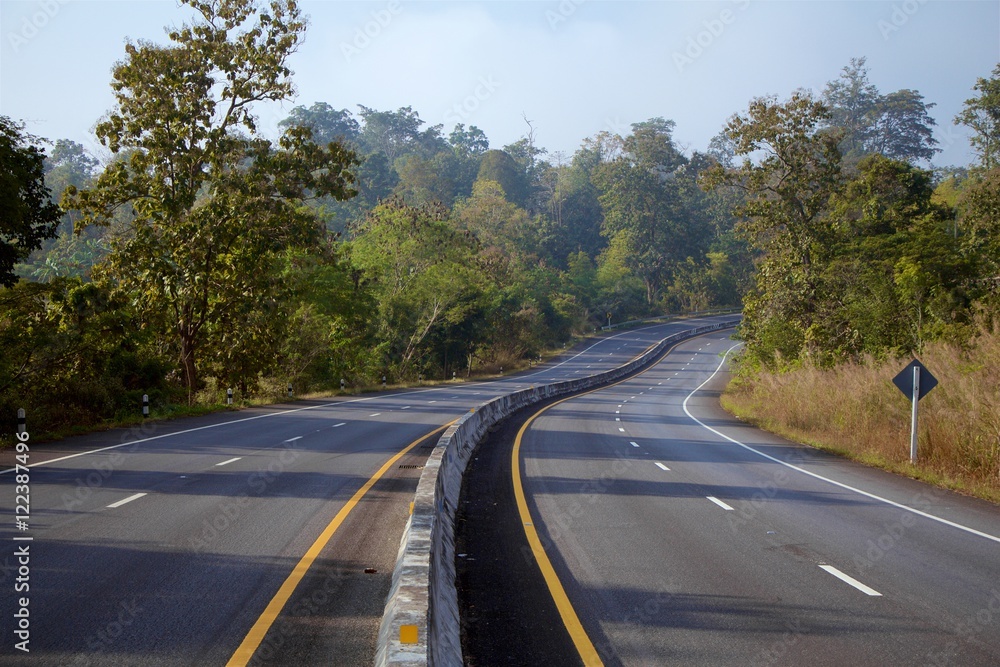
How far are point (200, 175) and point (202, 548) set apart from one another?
27481mm

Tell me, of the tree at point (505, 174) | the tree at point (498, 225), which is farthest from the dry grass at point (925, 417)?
the tree at point (505, 174)

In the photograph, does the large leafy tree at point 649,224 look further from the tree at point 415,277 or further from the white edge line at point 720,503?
the white edge line at point 720,503

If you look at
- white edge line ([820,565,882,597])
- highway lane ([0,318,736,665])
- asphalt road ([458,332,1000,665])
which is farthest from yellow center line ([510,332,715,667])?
white edge line ([820,565,882,597])

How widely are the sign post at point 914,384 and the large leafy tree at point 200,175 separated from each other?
74.2 ft

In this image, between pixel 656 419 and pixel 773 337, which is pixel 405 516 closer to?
pixel 656 419

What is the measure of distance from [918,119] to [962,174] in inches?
702

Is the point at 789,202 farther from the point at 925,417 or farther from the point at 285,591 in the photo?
the point at 285,591

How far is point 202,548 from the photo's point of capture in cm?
924

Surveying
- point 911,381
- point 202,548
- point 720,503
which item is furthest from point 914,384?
point 202,548

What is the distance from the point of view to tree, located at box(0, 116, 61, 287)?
19125 millimetres

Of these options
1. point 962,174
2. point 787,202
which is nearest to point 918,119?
point 962,174

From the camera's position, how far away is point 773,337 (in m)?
46.9

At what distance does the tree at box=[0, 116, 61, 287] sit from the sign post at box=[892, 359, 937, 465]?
63.3 feet

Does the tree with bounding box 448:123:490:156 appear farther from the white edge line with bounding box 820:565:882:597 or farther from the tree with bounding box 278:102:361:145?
the white edge line with bounding box 820:565:882:597
